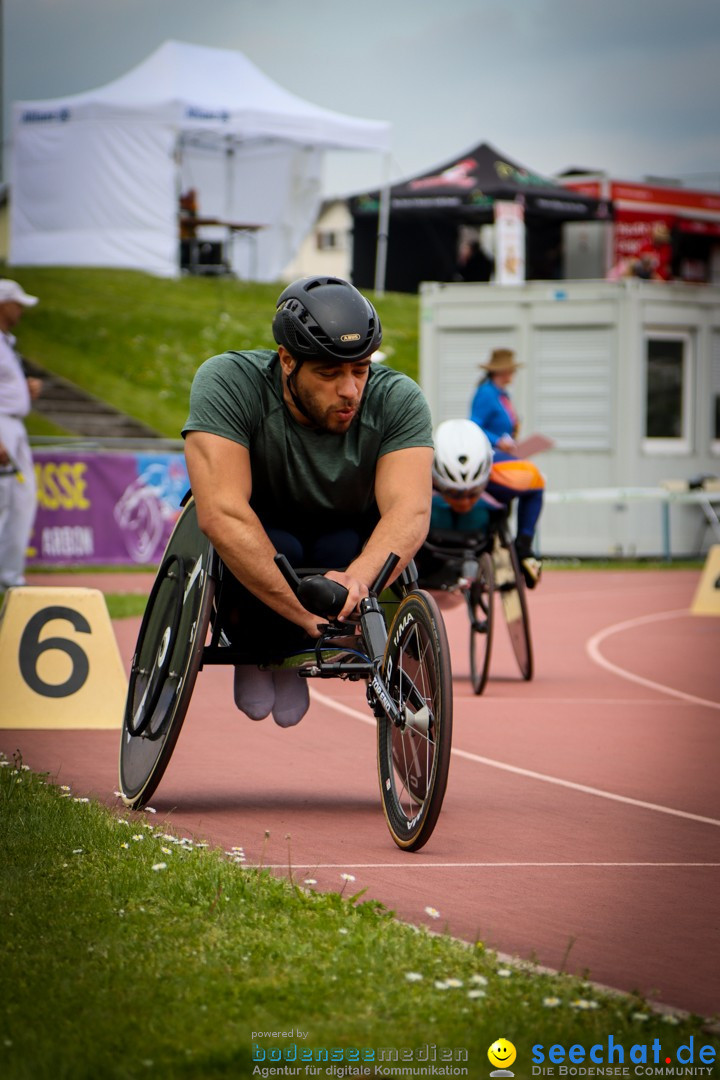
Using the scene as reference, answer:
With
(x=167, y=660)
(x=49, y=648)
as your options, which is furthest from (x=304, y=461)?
(x=49, y=648)

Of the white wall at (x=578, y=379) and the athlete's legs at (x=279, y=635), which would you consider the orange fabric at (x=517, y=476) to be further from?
the white wall at (x=578, y=379)

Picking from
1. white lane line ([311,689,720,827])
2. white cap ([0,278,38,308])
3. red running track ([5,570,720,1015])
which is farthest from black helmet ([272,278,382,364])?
white cap ([0,278,38,308])

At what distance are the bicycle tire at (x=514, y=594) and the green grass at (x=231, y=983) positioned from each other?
684 centimetres

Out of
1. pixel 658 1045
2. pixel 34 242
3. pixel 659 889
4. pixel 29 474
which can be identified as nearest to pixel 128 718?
pixel 659 889

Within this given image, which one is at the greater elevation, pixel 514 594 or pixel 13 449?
pixel 13 449

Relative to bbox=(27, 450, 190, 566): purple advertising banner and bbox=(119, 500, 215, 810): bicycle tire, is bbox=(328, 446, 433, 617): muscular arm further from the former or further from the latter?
bbox=(27, 450, 190, 566): purple advertising banner

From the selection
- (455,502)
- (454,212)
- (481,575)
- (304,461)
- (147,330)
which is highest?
(454,212)

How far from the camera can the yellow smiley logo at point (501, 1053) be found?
3846 millimetres

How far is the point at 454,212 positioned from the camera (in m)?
34.0

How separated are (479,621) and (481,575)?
31cm

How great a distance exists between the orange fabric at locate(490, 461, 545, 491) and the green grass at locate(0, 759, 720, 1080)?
7024 mm

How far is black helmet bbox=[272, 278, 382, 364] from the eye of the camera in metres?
6.56

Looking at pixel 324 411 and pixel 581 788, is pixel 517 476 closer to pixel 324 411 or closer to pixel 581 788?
pixel 581 788

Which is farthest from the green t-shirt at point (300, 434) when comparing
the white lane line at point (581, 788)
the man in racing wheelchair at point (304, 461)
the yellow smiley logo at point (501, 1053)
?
the yellow smiley logo at point (501, 1053)
